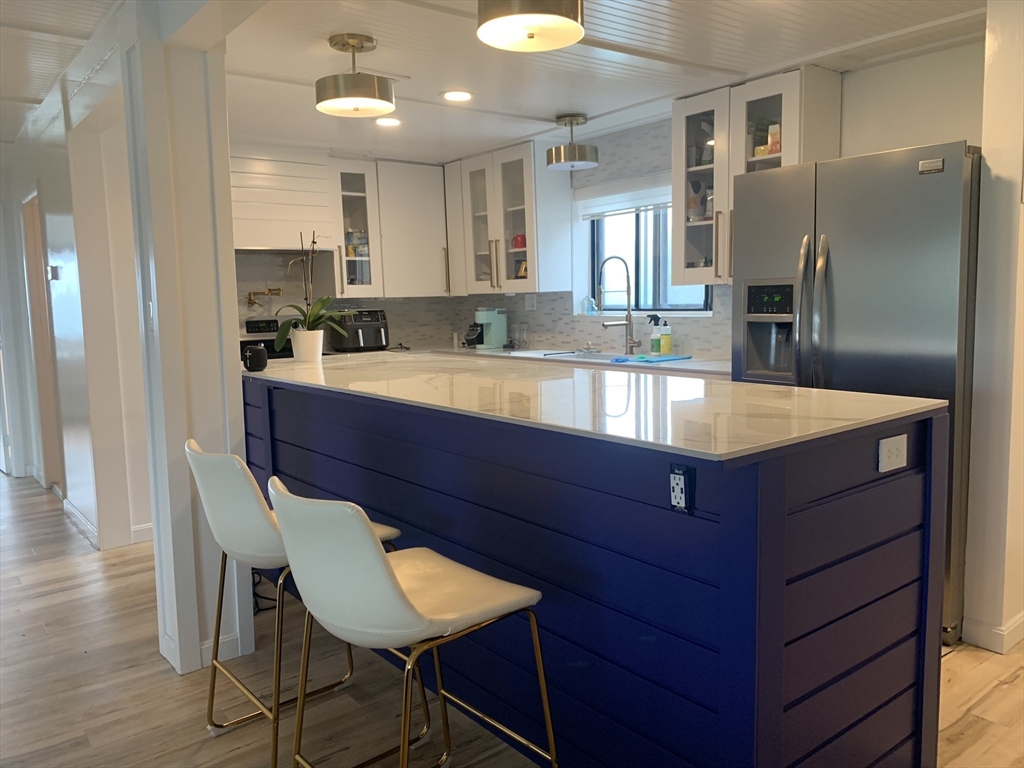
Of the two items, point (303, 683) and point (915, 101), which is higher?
point (915, 101)

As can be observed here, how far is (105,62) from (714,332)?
335cm

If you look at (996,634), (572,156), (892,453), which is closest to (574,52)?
(572,156)

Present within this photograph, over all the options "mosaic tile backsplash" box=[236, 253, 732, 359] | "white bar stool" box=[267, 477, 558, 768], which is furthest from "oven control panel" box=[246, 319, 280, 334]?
"white bar stool" box=[267, 477, 558, 768]

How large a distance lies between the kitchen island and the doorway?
3.91 meters

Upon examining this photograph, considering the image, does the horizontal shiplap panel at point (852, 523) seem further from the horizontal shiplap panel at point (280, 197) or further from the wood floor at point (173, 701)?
the horizontal shiplap panel at point (280, 197)

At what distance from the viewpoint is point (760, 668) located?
1499mm

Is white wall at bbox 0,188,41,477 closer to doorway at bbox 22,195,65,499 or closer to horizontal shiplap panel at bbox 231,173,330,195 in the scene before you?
doorway at bbox 22,195,65,499

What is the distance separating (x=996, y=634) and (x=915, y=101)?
2315 mm

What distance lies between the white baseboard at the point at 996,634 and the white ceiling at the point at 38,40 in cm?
385

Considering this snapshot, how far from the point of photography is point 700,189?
4.17 metres

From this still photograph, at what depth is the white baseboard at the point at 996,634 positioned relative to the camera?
2814 mm

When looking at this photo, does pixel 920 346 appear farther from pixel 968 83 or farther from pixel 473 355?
pixel 473 355

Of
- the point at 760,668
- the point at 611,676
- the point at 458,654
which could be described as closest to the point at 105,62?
the point at 458,654

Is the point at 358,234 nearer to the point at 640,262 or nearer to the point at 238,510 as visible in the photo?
the point at 640,262
